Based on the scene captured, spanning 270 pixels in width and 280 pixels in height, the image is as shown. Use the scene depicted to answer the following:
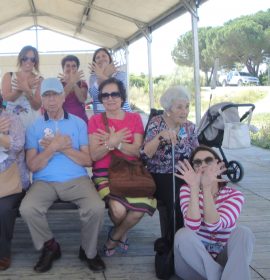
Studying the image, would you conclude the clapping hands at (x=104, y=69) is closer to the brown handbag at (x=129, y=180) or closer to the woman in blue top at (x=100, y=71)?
the woman in blue top at (x=100, y=71)

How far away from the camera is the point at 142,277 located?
2.91 meters

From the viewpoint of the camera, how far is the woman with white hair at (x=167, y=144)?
10.5 feet

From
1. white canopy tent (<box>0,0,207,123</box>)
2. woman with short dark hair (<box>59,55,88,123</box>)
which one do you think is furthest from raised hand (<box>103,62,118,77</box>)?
white canopy tent (<box>0,0,207,123</box>)

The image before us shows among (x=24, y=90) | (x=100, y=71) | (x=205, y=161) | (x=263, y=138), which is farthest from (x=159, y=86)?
(x=205, y=161)

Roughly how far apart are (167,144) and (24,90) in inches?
53.8

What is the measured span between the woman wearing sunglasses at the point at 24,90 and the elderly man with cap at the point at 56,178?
0.68 m

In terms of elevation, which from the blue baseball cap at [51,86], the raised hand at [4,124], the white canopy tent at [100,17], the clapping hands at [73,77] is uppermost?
the white canopy tent at [100,17]

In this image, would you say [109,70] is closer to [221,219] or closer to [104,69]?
[104,69]

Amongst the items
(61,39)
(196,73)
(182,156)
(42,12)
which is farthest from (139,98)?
(182,156)

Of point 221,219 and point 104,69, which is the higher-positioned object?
point 104,69

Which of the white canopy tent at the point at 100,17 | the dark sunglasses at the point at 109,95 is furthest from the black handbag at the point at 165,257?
the white canopy tent at the point at 100,17

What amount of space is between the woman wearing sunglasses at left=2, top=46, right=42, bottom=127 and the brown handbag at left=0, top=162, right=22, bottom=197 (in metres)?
0.85

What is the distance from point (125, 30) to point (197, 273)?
42.0 ft

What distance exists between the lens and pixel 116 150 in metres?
3.24
